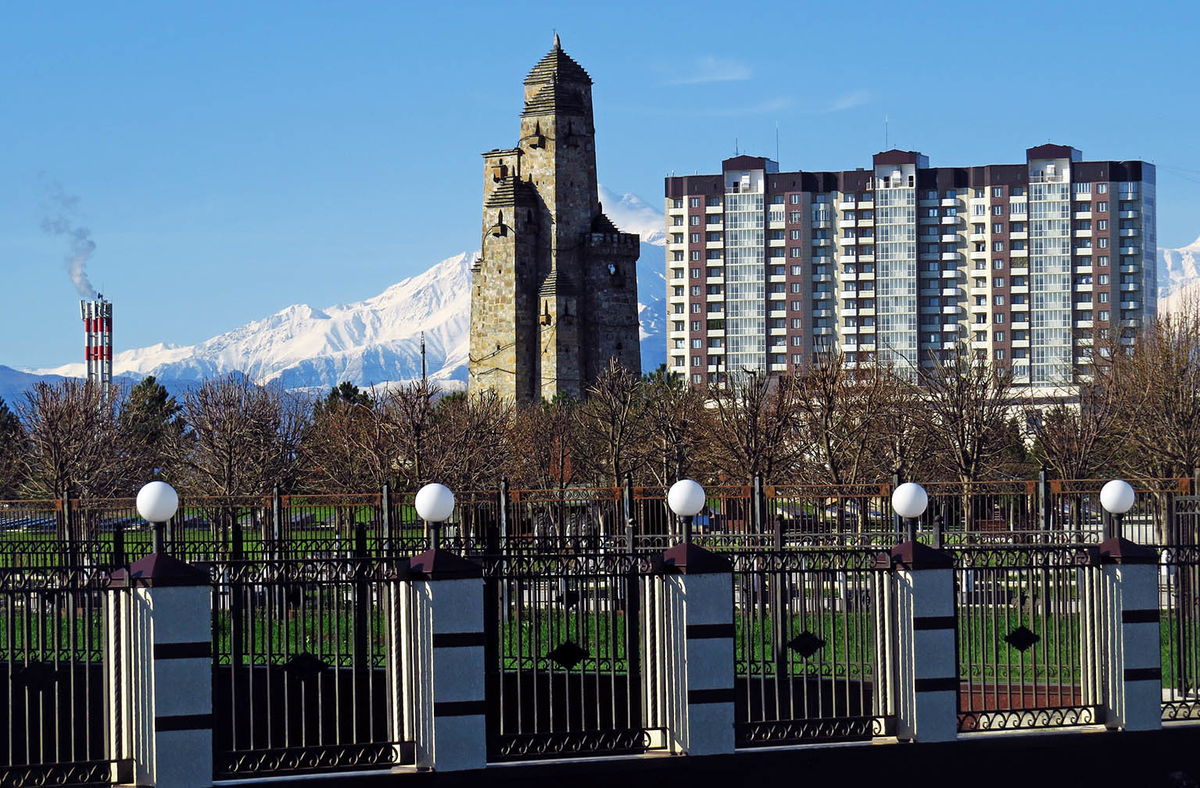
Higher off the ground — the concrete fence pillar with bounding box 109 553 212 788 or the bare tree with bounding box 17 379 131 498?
the bare tree with bounding box 17 379 131 498

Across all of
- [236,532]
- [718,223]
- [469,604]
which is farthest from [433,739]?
[718,223]

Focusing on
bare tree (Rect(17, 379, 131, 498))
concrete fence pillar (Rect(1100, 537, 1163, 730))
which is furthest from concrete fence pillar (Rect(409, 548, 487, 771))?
bare tree (Rect(17, 379, 131, 498))

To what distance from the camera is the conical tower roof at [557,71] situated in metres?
74.5

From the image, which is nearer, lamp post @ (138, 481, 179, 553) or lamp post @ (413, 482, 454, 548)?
lamp post @ (138, 481, 179, 553)

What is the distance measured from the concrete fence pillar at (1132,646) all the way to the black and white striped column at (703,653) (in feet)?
10.7

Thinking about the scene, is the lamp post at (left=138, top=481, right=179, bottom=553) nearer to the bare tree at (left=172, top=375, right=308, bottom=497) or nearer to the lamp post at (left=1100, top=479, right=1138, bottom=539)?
the lamp post at (left=1100, top=479, right=1138, bottom=539)

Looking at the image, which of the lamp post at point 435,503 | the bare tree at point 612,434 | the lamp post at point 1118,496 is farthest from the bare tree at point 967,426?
the lamp post at point 435,503

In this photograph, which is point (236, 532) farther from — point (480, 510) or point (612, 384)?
point (612, 384)

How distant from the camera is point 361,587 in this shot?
37.8 feet

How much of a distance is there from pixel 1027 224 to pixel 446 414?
98137mm

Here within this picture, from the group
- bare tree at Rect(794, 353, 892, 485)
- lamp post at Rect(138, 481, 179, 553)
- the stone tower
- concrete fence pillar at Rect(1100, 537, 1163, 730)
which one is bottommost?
concrete fence pillar at Rect(1100, 537, 1163, 730)

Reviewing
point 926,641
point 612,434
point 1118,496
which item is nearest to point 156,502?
point 926,641

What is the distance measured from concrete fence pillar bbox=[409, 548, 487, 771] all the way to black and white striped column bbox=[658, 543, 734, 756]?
5.01ft

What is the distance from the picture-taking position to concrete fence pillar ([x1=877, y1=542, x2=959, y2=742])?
11.4 meters
